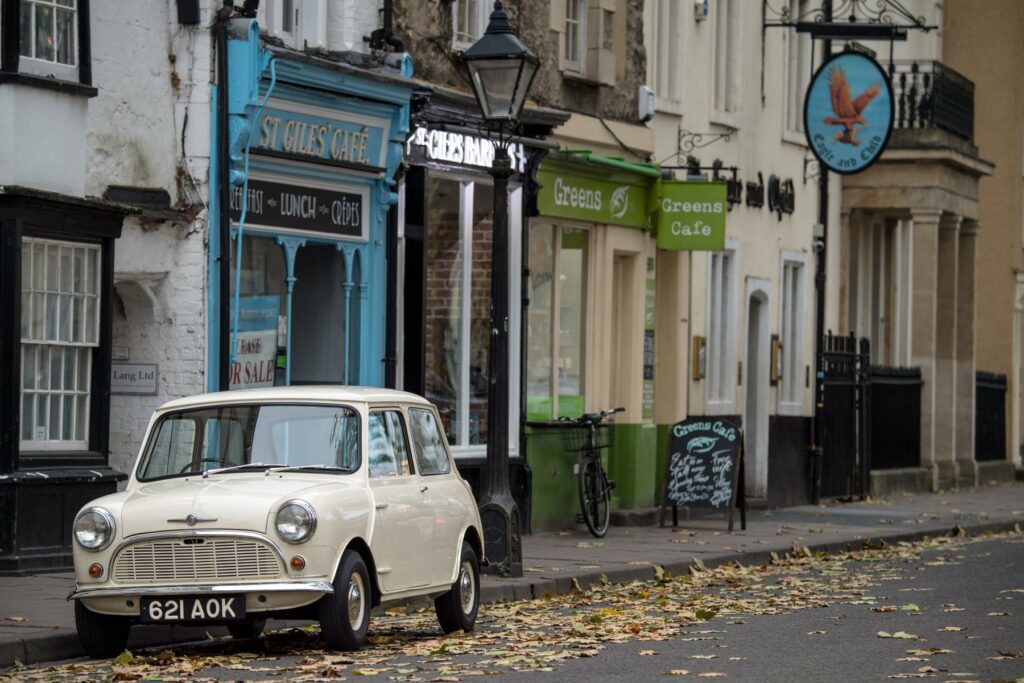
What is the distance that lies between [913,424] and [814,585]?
55.7 feet

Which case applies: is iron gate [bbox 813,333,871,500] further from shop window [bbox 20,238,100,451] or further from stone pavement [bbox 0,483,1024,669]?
shop window [bbox 20,238,100,451]

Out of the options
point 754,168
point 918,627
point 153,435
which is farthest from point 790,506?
point 153,435

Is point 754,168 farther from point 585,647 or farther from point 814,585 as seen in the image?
point 585,647

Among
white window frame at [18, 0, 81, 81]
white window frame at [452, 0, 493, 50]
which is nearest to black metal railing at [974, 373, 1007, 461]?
white window frame at [452, 0, 493, 50]

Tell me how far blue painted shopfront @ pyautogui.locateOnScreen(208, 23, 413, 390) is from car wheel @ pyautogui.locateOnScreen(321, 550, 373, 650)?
5.74 meters

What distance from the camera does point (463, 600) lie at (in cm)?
1352

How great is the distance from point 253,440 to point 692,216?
42.4 ft

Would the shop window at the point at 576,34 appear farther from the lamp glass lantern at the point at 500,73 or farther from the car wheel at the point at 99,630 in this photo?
the car wheel at the point at 99,630

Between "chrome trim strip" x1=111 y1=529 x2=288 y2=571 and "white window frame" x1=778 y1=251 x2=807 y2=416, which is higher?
"white window frame" x1=778 y1=251 x2=807 y2=416

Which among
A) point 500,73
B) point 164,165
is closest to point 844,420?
point 500,73

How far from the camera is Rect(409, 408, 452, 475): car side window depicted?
13.4 m

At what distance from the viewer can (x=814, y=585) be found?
1767 centimetres

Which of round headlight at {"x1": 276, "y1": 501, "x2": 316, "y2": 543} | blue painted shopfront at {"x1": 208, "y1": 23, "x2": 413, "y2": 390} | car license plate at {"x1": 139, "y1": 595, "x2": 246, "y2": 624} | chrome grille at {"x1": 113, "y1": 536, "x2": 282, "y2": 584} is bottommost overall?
car license plate at {"x1": 139, "y1": 595, "x2": 246, "y2": 624}

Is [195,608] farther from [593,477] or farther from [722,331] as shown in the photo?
[722,331]
